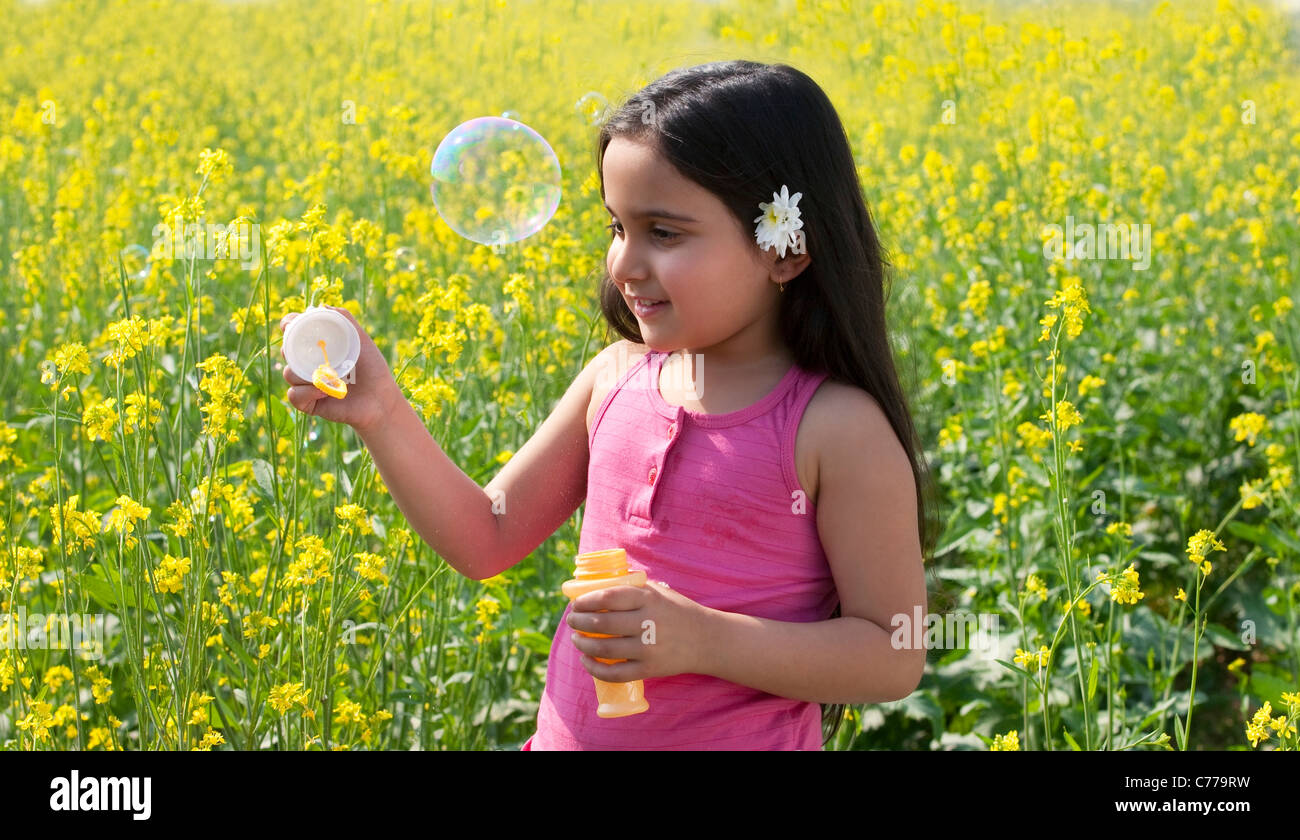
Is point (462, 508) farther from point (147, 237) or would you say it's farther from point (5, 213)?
point (5, 213)

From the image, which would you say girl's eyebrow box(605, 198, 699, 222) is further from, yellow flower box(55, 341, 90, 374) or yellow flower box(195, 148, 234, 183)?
yellow flower box(195, 148, 234, 183)

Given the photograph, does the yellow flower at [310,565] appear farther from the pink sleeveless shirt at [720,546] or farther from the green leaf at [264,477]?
the pink sleeveless shirt at [720,546]

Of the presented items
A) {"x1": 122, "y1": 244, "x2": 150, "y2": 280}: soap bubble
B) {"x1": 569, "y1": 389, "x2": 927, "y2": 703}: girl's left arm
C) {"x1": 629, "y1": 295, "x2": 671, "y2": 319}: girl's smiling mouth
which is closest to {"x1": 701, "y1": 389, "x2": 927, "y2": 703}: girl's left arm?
{"x1": 569, "y1": 389, "x2": 927, "y2": 703}: girl's left arm

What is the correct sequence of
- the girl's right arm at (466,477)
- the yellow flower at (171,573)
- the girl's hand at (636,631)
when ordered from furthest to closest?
the yellow flower at (171,573), the girl's right arm at (466,477), the girl's hand at (636,631)

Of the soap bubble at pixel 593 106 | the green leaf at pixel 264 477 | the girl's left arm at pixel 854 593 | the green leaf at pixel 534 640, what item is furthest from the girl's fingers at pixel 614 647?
the green leaf at pixel 534 640

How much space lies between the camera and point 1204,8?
7.28m

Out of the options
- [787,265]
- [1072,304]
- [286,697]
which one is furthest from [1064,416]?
[286,697]

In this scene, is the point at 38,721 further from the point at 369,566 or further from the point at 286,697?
the point at 369,566

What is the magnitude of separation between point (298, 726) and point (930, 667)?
55.4 inches

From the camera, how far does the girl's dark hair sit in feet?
4.66

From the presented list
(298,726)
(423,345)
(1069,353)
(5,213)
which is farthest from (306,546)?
(5,213)

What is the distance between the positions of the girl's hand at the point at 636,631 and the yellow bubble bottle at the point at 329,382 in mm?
362

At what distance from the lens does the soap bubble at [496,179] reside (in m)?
2.01

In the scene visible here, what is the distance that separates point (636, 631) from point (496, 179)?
1017mm
